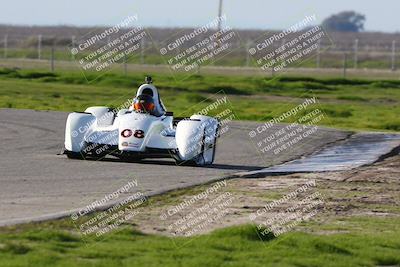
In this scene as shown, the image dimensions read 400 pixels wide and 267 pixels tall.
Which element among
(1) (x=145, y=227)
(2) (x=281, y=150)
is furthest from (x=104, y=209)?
(2) (x=281, y=150)

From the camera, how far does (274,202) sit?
16203 millimetres

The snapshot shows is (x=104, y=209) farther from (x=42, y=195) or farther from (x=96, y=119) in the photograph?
(x=96, y=119)

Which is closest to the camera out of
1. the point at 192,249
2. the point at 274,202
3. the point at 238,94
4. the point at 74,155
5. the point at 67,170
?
the point at 192,249

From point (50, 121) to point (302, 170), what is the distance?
35.4 feet

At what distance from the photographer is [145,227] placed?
44.2ft

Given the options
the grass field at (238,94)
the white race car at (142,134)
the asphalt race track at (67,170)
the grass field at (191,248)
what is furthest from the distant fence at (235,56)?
the grass field at (191,248)

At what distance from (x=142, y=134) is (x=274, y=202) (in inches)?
209

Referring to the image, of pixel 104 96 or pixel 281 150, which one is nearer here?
pixel 281 150

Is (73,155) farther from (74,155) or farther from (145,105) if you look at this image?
(145,105)

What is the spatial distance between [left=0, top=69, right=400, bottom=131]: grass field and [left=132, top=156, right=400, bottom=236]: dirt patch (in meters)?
16.3

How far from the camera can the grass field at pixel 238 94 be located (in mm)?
38875

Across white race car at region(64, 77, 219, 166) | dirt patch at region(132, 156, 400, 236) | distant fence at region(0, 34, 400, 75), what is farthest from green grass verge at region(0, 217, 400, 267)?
distant fence at region(0, 34, 400, 75)

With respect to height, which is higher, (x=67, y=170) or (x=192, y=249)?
(x=192, y=249)

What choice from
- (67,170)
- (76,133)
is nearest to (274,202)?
(67,170)
